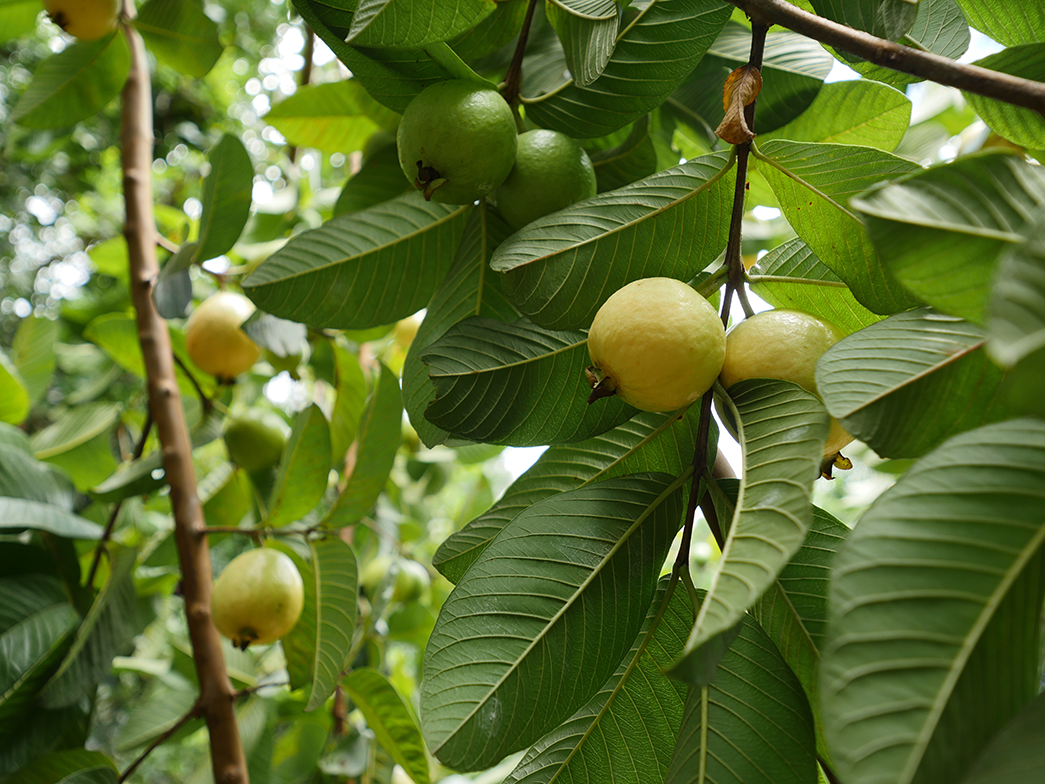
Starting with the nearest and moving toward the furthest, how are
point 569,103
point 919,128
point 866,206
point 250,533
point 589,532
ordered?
point 866,206
point 589,532
point 569,103
point 250,533
point 919,128

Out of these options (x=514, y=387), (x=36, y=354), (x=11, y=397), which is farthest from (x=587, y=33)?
(x=36, y=354)

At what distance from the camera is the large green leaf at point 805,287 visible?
0.49m

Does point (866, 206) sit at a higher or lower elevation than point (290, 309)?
lower

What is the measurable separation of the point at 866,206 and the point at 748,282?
9.1 inches

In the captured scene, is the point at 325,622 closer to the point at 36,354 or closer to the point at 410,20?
the point at 410,20

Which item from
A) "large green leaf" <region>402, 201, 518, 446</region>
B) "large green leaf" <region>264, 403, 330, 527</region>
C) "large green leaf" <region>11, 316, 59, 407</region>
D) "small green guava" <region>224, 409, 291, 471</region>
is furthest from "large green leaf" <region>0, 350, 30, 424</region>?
"large green leaf" <region>402, 201, 518, 446</region>

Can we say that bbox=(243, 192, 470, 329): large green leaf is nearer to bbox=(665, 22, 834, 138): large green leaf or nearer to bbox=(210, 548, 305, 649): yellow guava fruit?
bbox=(665, 22, 834, 138): large green leaf

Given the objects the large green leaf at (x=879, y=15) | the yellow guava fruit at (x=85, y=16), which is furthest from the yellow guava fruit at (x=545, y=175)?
the yellow guava fruit at (x=85, y=16)

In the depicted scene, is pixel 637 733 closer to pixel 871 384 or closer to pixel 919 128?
pixel 871 384

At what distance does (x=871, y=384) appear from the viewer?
13.3 inches

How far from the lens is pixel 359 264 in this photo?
0.62m

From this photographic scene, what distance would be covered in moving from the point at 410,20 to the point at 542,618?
1.25 feet

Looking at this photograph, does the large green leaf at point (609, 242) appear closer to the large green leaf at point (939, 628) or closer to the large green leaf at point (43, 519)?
the large green leaf at point (939, 628)

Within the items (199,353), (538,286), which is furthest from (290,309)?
(199,353)
